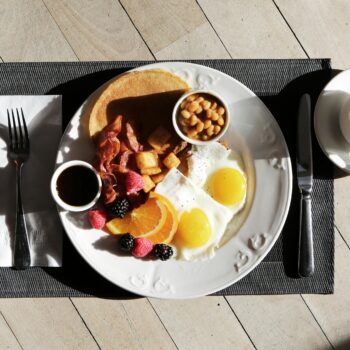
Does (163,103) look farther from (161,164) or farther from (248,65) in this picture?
(248,65)

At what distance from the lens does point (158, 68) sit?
4.53 ft

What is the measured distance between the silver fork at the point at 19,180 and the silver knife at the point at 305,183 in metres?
0.86

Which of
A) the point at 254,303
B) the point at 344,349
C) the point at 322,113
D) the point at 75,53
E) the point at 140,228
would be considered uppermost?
the point at 75,53

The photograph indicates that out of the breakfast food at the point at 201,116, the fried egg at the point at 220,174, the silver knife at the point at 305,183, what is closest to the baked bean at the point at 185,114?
the breakfast food at the point at 201,116

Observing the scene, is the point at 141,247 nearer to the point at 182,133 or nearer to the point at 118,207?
the point at 118,207

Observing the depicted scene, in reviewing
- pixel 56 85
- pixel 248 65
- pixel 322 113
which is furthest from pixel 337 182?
pixel 56 85

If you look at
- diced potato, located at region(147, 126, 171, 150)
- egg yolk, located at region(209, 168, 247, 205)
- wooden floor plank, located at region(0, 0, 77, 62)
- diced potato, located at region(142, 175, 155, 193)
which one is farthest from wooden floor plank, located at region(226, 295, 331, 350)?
wooden floor plank, located at region(0, 0, 77, 62)

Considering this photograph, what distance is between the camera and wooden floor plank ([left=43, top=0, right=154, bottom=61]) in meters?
1.53

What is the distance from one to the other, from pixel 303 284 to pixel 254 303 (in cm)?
17

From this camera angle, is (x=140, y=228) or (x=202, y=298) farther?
(x=202, y=298)

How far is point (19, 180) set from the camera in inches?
55.9

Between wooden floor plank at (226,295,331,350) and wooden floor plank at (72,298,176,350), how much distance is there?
0.27m

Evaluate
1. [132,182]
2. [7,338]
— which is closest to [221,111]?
[132,182]

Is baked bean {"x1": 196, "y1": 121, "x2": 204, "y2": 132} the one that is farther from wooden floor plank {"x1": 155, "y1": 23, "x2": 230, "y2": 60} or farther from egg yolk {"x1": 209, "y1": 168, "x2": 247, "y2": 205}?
wooden floor plank {"x1": 155, "y1": 23, "x2": 230, "y2": 60}
